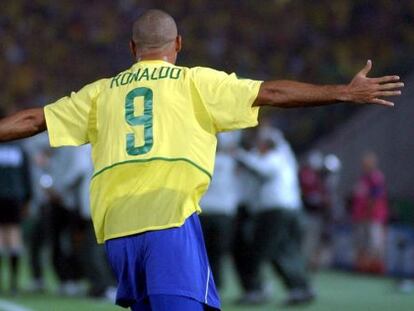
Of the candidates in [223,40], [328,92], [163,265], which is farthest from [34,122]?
[223,40]

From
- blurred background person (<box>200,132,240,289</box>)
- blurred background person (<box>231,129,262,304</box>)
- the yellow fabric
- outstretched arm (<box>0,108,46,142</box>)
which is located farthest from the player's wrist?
blurred background person (<box>231,129,262,304</box>)

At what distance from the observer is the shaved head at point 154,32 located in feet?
26.5

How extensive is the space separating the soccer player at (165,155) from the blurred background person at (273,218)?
8.61 m

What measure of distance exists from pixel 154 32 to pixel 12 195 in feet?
30.8

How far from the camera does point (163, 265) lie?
7789mm

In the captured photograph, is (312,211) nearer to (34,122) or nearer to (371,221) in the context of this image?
(371,221)

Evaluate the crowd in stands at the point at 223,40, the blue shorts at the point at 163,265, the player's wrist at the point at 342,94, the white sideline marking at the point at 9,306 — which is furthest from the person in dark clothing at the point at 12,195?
the crowd in stands at the point at 223,40

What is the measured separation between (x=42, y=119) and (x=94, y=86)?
0.33m

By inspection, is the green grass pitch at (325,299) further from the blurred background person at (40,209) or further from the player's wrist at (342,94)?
the player's wrist at (342,94)

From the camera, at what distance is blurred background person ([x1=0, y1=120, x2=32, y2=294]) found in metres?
17.1

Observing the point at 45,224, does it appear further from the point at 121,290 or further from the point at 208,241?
the point at 121,290

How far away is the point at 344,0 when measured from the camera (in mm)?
31562

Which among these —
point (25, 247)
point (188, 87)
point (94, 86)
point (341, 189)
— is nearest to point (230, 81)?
point (188, 87)

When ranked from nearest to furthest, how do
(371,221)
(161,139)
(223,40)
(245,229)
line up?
(161,139)
(245,229)
(371,221)
(223,40)
